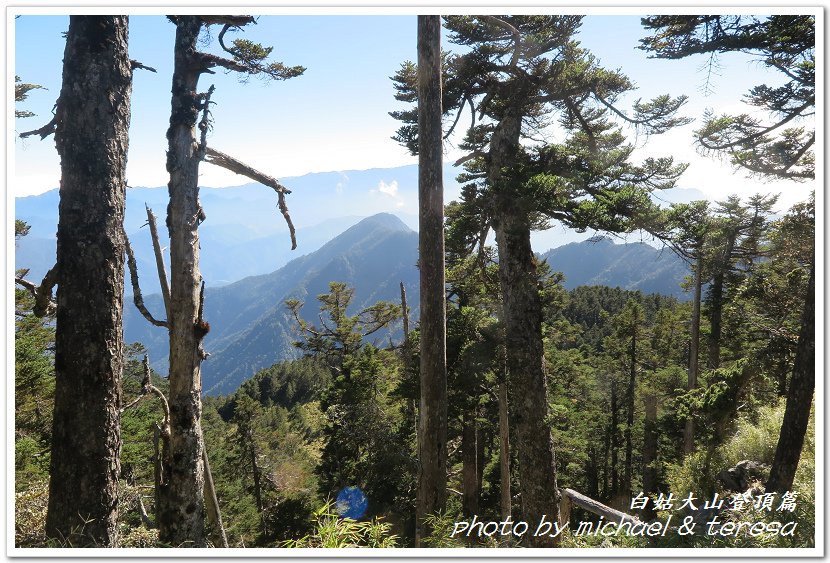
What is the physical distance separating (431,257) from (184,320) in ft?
9.77

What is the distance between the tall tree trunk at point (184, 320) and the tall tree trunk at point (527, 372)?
5290 mm

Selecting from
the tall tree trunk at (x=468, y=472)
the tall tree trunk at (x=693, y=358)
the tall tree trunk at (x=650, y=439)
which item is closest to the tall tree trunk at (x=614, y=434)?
the tall tree trunk at (x=650, y=439)

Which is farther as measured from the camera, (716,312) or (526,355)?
(716,312)

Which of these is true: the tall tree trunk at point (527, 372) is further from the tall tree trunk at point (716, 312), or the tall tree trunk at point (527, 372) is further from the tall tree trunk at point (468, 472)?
the tall tree trunk at point (716, 312)

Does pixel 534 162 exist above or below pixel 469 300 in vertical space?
above

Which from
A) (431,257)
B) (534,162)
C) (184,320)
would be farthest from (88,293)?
(534,162)

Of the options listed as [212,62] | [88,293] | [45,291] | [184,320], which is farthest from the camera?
[212,62]

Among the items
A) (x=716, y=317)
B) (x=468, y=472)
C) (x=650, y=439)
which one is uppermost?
(x=716, y=317)

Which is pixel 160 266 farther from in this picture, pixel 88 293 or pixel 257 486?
pixel 257 486

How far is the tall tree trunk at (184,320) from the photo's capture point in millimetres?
5117

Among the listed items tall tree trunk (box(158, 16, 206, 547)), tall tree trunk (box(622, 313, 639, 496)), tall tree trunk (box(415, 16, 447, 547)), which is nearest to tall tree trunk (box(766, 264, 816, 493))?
tall tree trunk (box(415, 16, 447, 547))

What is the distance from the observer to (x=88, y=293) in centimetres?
384

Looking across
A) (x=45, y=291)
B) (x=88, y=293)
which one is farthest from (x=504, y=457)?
(x=45, y=291)

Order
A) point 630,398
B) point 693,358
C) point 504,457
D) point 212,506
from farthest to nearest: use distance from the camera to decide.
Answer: point 630,398 < point 693,358 < point 504,457 < point 212,506
